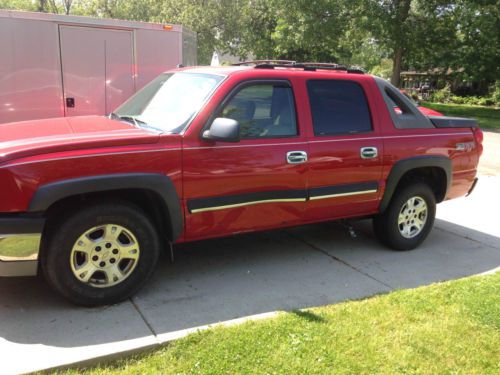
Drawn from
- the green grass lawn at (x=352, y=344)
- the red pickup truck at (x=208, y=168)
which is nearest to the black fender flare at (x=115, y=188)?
the red pickup truck at (x=208, y=168)

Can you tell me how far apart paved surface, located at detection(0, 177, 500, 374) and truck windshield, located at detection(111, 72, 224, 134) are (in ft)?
4.45

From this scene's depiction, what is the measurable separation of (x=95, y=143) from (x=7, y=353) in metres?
1.46

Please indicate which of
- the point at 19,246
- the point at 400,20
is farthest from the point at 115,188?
the point at 400,20

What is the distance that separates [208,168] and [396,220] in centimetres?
236

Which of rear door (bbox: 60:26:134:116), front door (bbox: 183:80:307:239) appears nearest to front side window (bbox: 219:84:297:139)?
front door (bbox: 183:80:307:239)

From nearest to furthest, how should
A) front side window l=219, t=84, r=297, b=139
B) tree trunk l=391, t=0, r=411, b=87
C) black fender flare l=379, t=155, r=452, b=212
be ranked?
front side window l=219, t=84, r=297, b=139
black fender flare l=379, t=155, r=452, b=212
tree trunk l=391, t=0, r=411, b=87

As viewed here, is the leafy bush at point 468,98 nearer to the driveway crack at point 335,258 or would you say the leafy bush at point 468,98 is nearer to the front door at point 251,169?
the driveway crack at point 335,258

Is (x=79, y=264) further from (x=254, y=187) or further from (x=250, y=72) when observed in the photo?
(x=250, y=72)

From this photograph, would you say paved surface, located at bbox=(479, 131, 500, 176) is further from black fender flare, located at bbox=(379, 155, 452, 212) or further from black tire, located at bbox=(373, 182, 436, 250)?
black fender flare, located at bbox=(379, 155, 452, 212)

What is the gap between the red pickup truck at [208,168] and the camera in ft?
10.9

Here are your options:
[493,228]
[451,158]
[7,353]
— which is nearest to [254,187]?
[7,353]

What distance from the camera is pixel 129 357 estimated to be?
10.2 feet

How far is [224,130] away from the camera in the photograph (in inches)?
143

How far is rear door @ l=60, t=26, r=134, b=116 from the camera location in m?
7.47
